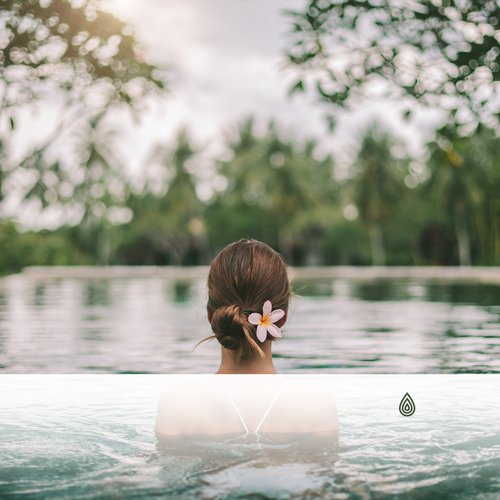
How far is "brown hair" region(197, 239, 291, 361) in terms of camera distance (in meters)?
3.16

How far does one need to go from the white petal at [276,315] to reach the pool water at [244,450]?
633 millimetres

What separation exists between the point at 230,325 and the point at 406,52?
3.56 m

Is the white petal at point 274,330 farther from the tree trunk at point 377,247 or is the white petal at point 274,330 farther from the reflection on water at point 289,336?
the tree trunk at point 377,247

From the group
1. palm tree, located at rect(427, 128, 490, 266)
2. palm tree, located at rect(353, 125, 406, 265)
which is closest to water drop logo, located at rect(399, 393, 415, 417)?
palm tree, located at rect(427, 128, 490, 266)

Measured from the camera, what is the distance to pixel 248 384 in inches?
134

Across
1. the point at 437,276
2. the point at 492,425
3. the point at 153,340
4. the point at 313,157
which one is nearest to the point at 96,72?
the point at 153,340

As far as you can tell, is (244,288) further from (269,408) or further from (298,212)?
(298,212)

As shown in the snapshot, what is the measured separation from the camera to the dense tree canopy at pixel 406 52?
5566 millimetres

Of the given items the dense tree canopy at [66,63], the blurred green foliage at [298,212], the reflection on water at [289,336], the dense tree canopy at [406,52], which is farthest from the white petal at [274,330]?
the blurred green foliage at [298,212]

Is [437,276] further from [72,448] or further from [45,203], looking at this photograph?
[72,448]

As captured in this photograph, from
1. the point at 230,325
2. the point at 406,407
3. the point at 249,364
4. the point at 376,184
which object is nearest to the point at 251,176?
the point at 376,184

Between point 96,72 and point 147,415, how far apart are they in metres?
6.68

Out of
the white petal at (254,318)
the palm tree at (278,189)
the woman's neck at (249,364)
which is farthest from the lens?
the palm tree at (278,189)

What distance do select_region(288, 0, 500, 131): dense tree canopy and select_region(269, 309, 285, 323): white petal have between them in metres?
2.48
